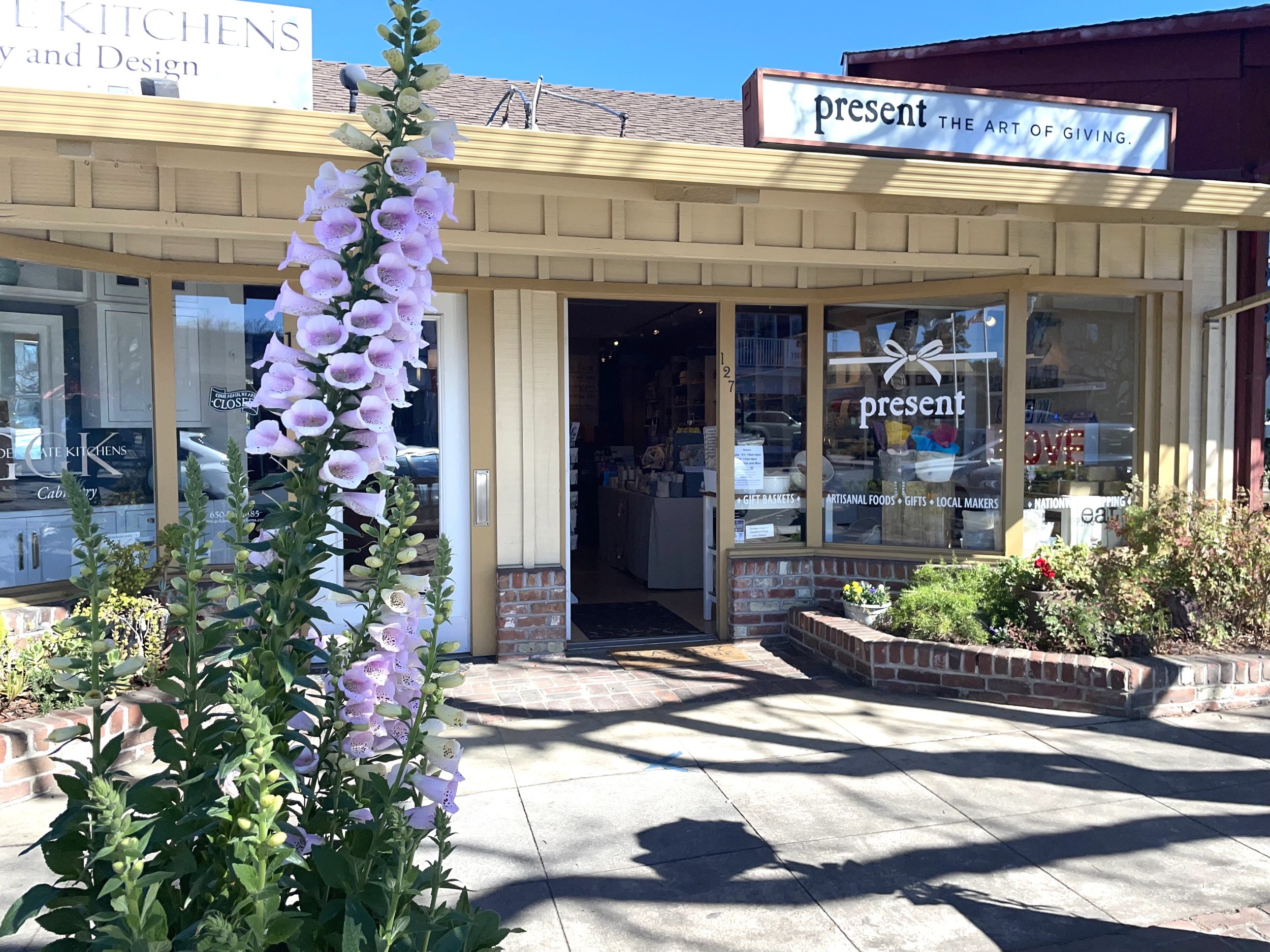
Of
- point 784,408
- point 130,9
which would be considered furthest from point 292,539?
point 784,408

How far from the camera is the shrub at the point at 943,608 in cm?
571

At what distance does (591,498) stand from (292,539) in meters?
10.9

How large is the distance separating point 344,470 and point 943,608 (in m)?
5.01

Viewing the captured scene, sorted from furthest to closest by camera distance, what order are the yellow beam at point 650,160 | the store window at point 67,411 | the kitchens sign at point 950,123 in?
the kitchens sign at point 950,123, the store window at point 67,411, the yellow beam at point 650,160

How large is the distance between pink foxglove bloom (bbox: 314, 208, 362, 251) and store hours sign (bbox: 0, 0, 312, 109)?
366cm

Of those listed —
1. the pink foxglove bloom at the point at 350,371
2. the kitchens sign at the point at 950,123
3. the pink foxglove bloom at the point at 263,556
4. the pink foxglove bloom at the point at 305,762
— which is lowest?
the pink foxglove bloom at the point at 305,762

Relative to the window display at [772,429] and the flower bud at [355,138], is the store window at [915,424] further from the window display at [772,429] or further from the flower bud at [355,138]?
the flower bud at [355,138]

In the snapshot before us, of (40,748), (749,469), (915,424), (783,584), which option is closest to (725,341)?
(749,469)

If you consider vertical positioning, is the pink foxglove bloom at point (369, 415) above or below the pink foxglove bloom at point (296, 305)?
below

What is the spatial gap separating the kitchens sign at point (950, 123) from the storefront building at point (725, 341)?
0.48ft

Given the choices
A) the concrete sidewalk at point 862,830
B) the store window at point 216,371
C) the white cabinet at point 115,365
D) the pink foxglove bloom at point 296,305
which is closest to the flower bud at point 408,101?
the pink foxglove bloom at point 296,305

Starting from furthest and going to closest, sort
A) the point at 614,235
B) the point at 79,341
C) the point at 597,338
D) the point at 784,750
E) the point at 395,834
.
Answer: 1. the point at 597,338
2. the point at 614,235
3. the point at 79,341
4. the point at 784,750
5. the point at 395,834

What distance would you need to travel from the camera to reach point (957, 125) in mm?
5816

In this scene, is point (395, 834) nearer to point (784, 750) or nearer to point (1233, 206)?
point (784, 750)
